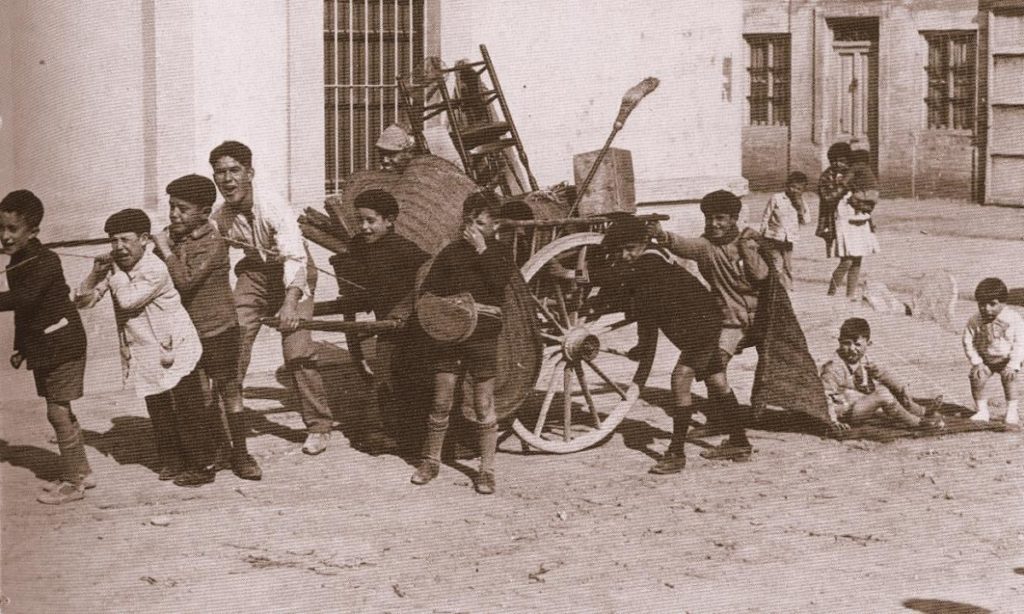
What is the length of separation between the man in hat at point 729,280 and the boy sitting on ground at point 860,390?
0.67 meters

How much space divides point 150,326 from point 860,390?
3925 millimetres

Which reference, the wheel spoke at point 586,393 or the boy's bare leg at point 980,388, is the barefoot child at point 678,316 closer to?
the wheel spoke at point 586,393

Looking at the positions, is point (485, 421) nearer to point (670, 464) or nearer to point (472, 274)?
point (472, 274)

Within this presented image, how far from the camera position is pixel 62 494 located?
23.4 feet

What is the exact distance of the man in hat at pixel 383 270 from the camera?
7.73 metres

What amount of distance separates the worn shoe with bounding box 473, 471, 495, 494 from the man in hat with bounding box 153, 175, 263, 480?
42.7 inches

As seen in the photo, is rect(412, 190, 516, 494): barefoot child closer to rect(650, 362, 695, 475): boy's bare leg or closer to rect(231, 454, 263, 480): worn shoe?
rect(231, 454, 263, 480): worn shoe

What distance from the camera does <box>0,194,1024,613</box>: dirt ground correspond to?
6.11 metres

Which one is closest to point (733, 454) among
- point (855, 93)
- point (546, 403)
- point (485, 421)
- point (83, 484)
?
point (546, 403)

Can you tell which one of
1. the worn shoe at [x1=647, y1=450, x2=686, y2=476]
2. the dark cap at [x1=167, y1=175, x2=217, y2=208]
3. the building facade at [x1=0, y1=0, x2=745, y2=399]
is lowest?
the worn shoe at [x1=647, y1=450, x2=686, y2=476]

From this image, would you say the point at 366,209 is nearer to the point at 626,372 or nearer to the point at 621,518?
the point at 621,518

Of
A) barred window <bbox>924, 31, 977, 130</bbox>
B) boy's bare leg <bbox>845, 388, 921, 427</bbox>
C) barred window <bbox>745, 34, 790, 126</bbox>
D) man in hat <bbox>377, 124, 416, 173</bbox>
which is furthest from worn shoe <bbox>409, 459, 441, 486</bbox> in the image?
barred window <bbox>745, 34, 790, 126</bbox>

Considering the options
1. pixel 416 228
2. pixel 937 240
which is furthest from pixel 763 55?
pixel 416 228

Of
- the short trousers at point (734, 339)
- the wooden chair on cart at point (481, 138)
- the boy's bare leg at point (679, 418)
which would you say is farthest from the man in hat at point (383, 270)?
the short trousers at point (734, 339)
